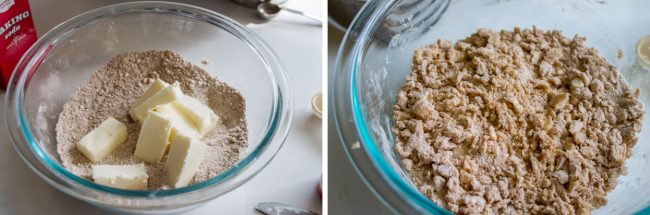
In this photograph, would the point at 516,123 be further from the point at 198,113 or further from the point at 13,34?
the point at 13,34

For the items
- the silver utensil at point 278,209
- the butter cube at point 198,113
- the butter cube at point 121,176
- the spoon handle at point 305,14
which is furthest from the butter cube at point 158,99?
the spoon handle at point 305,14

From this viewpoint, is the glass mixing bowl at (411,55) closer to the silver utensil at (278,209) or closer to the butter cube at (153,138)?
the silver utensil at (278,209)

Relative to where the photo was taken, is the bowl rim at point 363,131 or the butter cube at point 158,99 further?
the butter cube at point 158,99

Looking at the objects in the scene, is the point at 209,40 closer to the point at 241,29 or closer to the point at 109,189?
the point at 241,29

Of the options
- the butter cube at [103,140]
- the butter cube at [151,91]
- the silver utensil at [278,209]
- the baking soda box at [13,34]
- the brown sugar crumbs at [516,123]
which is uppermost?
the baking soda box at [13,34]

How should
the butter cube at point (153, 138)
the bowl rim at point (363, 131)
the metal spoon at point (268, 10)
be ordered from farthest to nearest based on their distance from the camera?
the metal spoon at point (268, 10) → the butter cube at point (153, 138) → the bowl rim at point (363, 131)

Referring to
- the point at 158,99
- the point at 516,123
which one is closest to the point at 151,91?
the point at 158,99

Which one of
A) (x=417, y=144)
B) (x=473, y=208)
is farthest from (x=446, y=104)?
(x=473, y=208)
